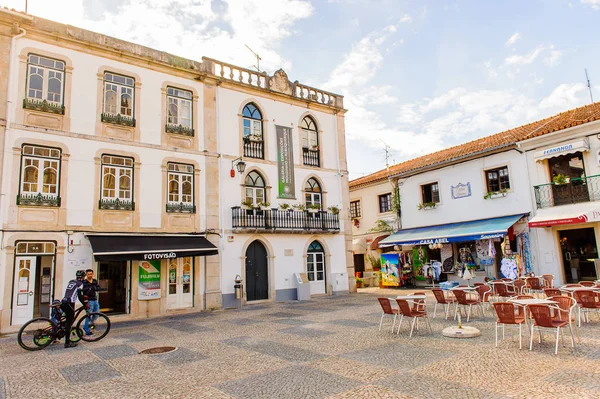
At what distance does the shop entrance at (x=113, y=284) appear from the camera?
1426 cm

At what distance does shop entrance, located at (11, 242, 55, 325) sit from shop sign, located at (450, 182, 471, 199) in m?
17.0

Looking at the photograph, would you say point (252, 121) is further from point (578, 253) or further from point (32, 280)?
point (578, 253)

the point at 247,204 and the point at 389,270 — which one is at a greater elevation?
the point at 247,204

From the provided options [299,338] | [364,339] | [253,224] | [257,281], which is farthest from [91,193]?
[364,339]

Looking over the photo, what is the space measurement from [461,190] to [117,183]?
49.6ft

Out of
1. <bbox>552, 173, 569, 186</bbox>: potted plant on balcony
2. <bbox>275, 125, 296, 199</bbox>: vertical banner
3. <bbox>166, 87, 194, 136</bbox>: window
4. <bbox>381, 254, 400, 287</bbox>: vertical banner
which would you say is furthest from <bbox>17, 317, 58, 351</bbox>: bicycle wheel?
<bbox>552, 173, 569, 186</bbox>: potted plant on balcony

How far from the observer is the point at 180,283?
1466 cm

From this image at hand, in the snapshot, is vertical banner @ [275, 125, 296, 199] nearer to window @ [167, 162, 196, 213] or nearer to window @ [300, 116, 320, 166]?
window @ [300, 116, 320, 166]

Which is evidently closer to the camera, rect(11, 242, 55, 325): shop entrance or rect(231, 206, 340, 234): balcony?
rect(11, 242, 55, 325): shop entrance

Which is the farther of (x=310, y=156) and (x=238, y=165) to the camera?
(x=310, y=156)

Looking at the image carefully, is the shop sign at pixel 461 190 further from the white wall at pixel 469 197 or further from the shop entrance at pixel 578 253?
the shop entrance at pixel 578 253

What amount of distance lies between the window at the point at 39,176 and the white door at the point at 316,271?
33.8 ft

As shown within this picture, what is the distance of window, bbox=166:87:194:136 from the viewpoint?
50.6 feet

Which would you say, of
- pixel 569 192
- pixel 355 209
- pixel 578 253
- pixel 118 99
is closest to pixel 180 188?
pixel 118 99
